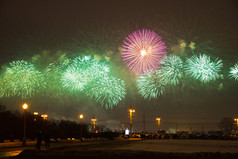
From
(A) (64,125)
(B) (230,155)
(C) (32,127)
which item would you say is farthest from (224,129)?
(B) (230,155)

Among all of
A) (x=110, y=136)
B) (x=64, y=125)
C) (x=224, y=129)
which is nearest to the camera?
(x=110, y=136)

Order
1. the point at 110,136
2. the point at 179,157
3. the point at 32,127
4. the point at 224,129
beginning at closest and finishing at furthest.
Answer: the point at 179,157
the point at 110,136
the point at 32,127
the point at 224,129

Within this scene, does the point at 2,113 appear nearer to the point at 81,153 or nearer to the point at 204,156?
the point at 81,153

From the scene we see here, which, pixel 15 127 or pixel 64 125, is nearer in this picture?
pixel 15 127

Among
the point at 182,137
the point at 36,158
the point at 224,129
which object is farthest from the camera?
the point at 224,129

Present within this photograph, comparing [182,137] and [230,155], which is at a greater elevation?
[230,155]

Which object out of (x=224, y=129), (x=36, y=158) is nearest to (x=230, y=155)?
(x=36, y=158)

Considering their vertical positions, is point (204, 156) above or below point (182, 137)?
above

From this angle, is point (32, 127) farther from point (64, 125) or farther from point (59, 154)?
point (59, 154)

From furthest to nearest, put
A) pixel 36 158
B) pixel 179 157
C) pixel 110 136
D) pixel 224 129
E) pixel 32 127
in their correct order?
pixel 224 129
pixel 32 127
pixel 110 136
pixel 36 158
pixel 179 157
